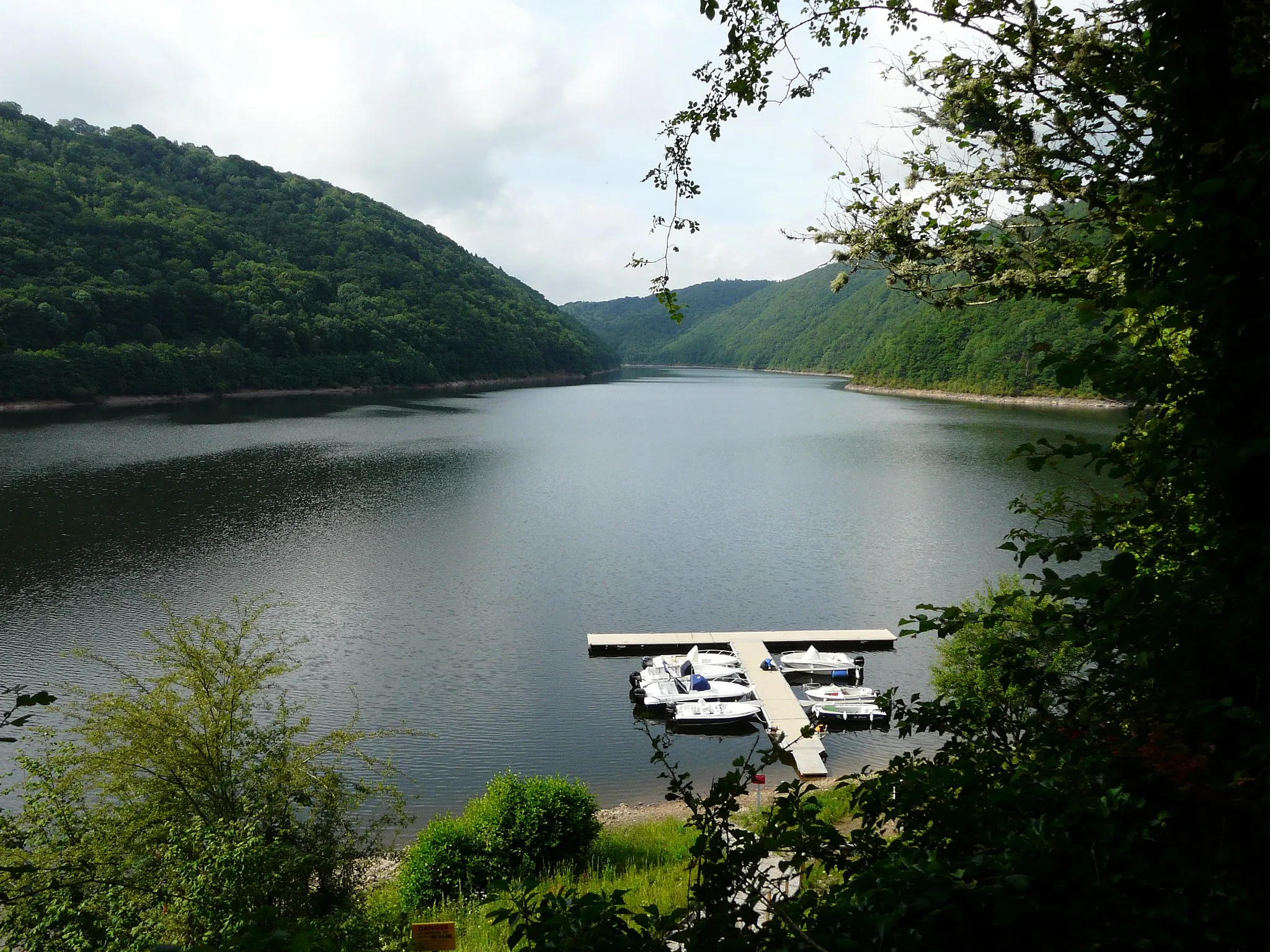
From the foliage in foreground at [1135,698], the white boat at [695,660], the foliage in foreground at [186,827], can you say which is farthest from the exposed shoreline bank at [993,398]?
the foliage in foreground at [1135,698]

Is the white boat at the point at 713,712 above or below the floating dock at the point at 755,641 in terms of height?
below

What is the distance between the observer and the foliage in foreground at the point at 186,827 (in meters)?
7.39

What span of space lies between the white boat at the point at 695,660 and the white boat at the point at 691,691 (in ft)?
2.90

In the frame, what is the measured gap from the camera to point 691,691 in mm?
20188

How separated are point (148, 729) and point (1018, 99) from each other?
41.1 feet

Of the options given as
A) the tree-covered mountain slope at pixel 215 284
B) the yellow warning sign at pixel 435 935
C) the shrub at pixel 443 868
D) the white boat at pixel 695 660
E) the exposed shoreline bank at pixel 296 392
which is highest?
the tree-covered mountain slope at pixel 215 284

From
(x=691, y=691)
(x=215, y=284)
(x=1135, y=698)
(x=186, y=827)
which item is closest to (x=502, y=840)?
(x=186, y=827)

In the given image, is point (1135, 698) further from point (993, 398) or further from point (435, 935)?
point (993, 398)

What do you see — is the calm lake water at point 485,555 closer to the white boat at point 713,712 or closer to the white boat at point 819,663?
the white boat at point 713,712

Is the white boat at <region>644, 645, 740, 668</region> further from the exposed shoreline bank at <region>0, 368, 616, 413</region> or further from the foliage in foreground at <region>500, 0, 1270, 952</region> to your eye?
the exposed shoreline bank at <region>0, 368, 616, 413</region>

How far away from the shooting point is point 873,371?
129 meters

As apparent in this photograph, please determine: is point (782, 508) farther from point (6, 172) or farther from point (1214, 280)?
point (6, 172)

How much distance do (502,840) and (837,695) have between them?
10.3m

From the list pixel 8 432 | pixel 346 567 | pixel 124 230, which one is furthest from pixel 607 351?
pixel 346 567
